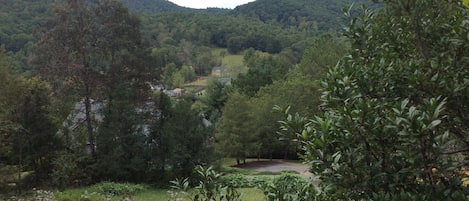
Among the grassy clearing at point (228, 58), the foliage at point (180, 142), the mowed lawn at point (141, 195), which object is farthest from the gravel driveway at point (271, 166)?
the grassy clearing at point (228, 58)

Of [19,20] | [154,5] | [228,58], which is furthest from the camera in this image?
[154,5]

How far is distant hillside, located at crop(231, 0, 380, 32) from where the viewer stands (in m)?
96.9

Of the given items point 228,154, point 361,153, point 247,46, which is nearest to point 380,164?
point 361,153

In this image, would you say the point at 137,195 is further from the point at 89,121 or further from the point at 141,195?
the point at 89,121

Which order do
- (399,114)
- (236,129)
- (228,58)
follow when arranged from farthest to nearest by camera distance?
(228,58) → (236,129) → (399,114)

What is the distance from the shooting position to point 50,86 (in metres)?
18.2

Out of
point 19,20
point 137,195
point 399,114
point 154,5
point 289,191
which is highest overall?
point 154,5

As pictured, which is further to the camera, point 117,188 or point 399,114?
point 117,188

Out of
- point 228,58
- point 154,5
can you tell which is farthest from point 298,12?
point 154,5

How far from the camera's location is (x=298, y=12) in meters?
107

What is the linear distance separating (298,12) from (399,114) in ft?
354

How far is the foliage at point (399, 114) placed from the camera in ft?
6.02

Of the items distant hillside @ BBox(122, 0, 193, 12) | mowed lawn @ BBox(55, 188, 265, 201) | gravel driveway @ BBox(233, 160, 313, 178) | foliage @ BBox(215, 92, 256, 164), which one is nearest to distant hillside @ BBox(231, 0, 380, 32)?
distant hillside @ BBox(122, 0, 193, 12)

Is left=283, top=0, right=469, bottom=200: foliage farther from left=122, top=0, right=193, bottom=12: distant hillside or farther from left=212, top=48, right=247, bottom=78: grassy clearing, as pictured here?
left=122, top=0, right=193, bottom=12: distant hillside
